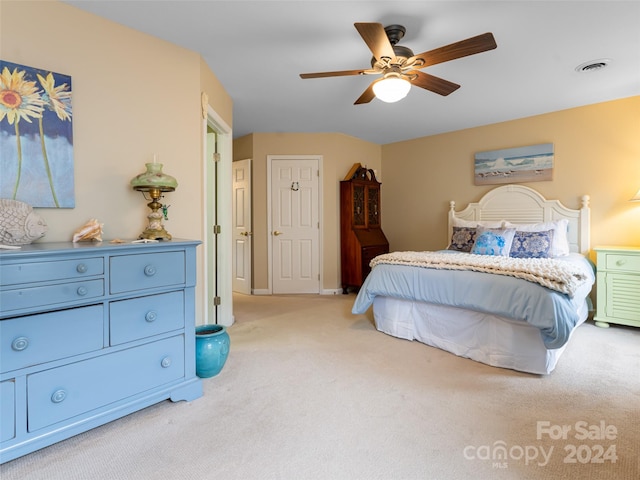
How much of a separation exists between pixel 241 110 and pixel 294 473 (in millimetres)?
3730

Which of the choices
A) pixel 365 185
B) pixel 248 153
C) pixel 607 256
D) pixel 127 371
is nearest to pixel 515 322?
pixel 607 256

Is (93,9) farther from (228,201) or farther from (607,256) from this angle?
(607,256)

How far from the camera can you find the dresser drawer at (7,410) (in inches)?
54.2

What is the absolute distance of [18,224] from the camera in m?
1.68

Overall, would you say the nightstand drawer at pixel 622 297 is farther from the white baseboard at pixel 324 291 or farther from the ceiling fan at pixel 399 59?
the white baseboard at pixel 324 291

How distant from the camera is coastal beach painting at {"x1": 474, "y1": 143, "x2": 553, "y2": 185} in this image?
13.3 feet

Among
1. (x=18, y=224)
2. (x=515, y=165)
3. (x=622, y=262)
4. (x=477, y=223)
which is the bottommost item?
(x=622, y=262)

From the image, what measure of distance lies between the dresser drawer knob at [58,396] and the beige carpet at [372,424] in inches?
9.8

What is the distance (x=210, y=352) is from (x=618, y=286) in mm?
3866

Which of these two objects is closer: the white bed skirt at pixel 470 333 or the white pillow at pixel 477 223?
the white bed skirt at pixel 470 333

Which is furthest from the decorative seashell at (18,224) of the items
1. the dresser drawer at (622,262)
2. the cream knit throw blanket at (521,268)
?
the dresser drawer at (622,262)

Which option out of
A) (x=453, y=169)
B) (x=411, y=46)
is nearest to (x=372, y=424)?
(x=411, y=46)

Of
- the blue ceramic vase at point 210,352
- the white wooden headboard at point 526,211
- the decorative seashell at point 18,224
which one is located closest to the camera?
the decorative seashell at point 18,224

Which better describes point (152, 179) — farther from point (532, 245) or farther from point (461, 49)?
point (532, 245)
